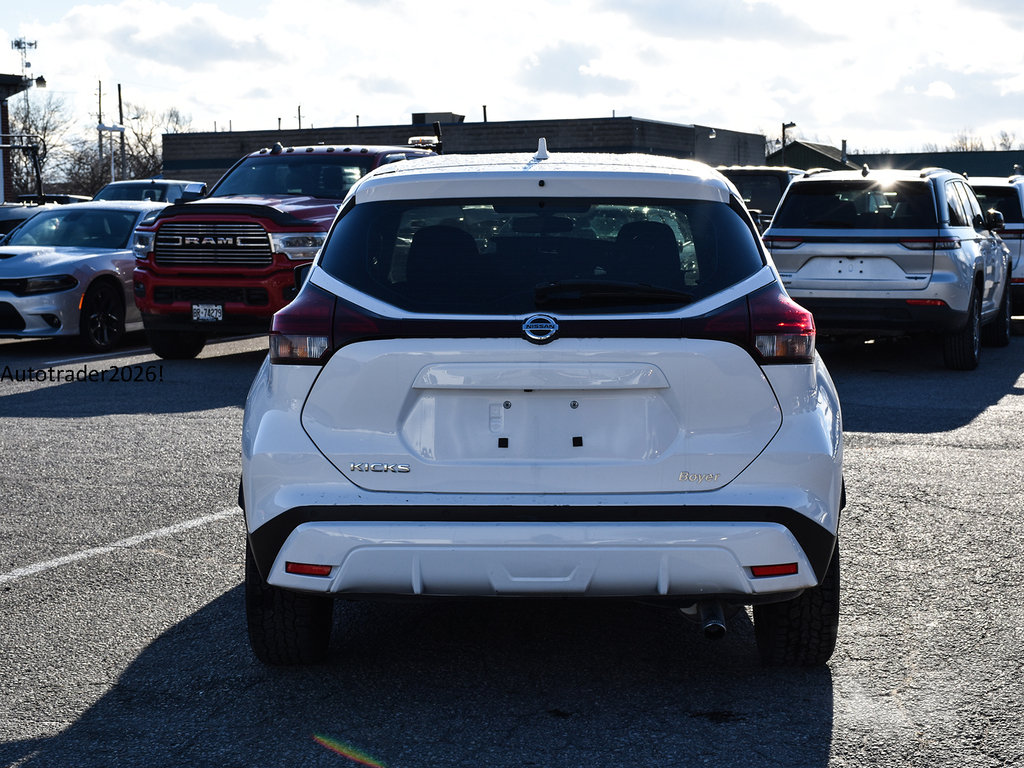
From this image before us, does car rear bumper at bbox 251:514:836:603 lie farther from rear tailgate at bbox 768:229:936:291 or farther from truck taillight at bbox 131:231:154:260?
truck taillight at bbox 131:231:154:260

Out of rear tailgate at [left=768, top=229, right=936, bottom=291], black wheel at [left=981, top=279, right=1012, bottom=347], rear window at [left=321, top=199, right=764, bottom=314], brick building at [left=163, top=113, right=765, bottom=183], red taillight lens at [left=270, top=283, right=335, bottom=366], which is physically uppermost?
brick building at [left=163, top=113, right=765, bottom=183]

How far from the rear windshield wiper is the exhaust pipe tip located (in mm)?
913

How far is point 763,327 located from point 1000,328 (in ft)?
41.6

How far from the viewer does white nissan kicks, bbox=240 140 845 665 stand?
3975 mm

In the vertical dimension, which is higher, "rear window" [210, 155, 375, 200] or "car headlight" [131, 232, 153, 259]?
"rear window" [210, 155, 375, 200]

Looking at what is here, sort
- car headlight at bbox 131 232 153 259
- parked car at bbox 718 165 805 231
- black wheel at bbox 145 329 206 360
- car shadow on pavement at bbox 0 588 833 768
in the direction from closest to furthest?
car shadow on pavement at bbox 0 588 833 768, car headlight at bbox 131 232 153 259, black wheel at bbox 145 329 206 360, parked car at bbox 718 165 805 231

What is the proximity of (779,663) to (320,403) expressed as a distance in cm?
178

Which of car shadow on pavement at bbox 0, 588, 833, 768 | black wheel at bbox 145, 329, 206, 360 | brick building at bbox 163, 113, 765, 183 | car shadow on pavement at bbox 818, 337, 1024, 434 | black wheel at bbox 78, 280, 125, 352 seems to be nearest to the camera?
car shadow on pavement at bbox 0, 588, 833, 768

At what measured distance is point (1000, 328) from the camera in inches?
623

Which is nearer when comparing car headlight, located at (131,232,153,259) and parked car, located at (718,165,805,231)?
car headlight, located at (131,232,153,259)

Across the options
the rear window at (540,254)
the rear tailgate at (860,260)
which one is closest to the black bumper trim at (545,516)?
the rear window at (540,254)

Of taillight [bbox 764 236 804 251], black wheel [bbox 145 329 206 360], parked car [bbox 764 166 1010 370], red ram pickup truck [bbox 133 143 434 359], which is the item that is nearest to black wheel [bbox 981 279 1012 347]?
parked car [bbox 764 166 1010 370]

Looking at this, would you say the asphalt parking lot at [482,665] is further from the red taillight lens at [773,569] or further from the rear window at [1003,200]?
the rear window at [1003,200]

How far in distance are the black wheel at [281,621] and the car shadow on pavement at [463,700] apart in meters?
0.08
